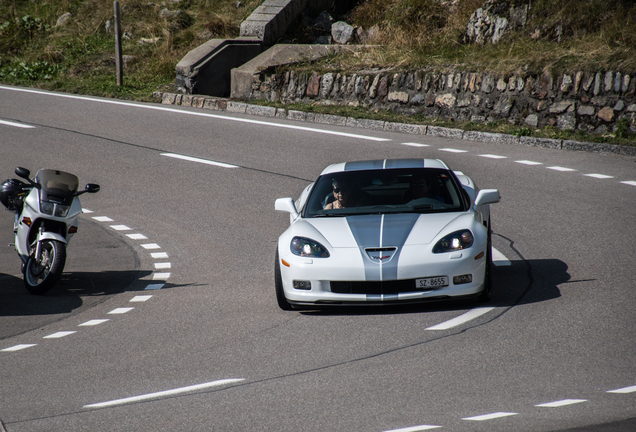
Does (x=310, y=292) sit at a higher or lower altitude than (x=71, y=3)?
lower

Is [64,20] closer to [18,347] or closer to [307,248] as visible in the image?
[18,347]

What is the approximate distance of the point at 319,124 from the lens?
1909 cm

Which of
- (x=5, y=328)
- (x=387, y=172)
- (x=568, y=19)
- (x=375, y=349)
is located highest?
(x=568, y=19)

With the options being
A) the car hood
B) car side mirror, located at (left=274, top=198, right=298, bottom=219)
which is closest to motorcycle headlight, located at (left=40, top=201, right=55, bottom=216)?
car side mirror, located at (left=274, top=198, right=298, bottom=219)

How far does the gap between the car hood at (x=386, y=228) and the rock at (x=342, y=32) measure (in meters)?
17.3

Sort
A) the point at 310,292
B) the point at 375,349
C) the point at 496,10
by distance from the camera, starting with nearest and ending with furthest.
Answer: the point at 375,349
the point at 310,292
the point at 496,10

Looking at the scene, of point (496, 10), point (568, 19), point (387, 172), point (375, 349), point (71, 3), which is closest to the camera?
point (375, 349)

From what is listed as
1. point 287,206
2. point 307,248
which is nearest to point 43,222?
point 287,206

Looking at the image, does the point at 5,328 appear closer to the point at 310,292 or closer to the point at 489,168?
the point at 310,292

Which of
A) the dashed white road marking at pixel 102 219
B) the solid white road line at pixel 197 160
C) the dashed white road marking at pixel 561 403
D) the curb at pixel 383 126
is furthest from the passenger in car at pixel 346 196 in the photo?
the curb at pixel 383 126

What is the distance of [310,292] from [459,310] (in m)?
1.39

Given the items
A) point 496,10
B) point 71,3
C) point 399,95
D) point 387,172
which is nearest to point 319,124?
point 399,95

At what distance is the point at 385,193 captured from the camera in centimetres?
862

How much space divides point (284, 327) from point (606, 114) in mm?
10818
